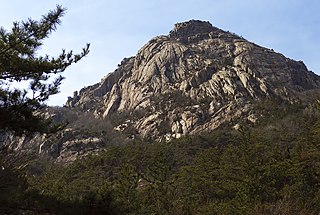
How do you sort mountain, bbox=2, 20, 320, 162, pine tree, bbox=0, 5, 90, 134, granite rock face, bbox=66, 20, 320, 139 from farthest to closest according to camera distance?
granite rock face, bbox=66, 20, 320, 139
mountain, bbox=2, 20, 320, 162
pine tree, bbox=0, 5, 90, 134

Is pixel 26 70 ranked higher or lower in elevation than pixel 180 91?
lower

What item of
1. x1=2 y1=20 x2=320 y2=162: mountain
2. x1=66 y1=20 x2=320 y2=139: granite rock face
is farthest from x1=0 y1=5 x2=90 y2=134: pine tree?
x1=66 y1=20 x2=320 y2=139: granite rock face

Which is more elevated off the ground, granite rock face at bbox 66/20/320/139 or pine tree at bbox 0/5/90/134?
granite rock face at bbox 66/20/320/139

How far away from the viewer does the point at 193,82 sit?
82812 mm

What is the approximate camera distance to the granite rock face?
240 feet

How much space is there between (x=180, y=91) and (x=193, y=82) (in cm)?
333

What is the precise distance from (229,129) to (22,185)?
54271 mm

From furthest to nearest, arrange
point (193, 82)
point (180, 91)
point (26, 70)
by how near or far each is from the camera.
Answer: point (180, 91) → point (193, 82) → point (26, 70)

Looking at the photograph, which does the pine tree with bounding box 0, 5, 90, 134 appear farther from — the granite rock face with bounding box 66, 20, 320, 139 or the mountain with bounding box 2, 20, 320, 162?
the granite rock face with bounding box 66, 20, 320, 139

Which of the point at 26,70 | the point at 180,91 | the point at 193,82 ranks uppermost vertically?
the point at 193,82

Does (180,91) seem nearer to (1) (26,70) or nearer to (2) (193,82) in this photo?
(2) (193,82)

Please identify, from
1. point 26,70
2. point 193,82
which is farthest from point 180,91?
point 26,70

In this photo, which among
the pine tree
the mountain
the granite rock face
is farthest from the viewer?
the granite rock face

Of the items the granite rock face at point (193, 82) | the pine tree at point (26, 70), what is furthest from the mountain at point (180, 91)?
the pine tree at point (26, 70)
